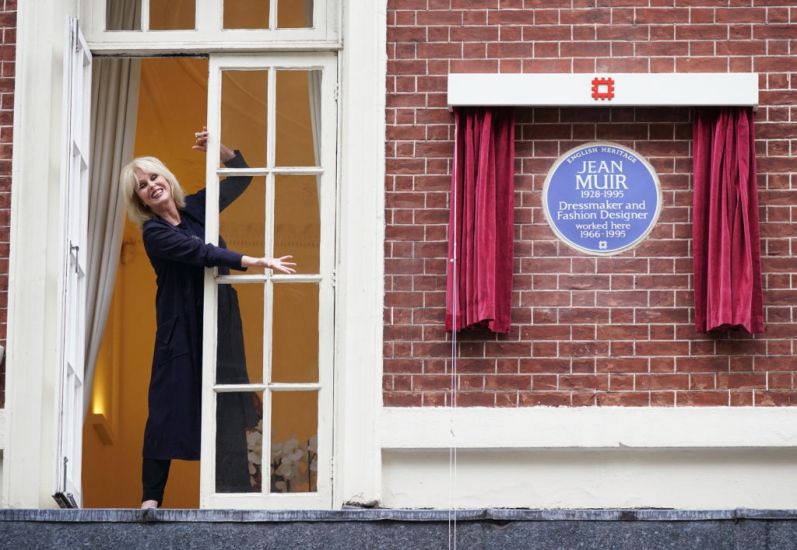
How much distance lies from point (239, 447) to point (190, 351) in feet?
1.90

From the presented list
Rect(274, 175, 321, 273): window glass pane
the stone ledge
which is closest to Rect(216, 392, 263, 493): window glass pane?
the stone ledge

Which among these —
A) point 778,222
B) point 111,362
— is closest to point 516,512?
point 778,222

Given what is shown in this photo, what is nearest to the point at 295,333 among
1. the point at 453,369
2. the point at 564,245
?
the point at 453,369

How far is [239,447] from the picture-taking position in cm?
914

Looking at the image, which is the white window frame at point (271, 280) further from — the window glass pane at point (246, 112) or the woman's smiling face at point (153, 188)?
the woman's smiling face at point (153, 188)

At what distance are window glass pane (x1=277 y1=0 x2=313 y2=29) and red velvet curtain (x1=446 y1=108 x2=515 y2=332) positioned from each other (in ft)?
3.40

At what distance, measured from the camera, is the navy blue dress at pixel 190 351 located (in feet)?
30.0

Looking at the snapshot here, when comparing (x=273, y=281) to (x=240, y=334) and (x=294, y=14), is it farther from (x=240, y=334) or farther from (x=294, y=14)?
(x=294, y=14)

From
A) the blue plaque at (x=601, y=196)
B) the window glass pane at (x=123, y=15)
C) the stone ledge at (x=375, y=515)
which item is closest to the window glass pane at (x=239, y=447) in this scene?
the stone ledge at (x=375, y=515)

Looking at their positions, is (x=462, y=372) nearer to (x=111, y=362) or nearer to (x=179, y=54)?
(x=179, y=54)

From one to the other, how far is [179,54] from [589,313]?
2.54 metres

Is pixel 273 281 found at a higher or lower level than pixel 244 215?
lower

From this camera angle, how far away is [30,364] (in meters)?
9.04

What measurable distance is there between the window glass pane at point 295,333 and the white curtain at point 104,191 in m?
1.22
